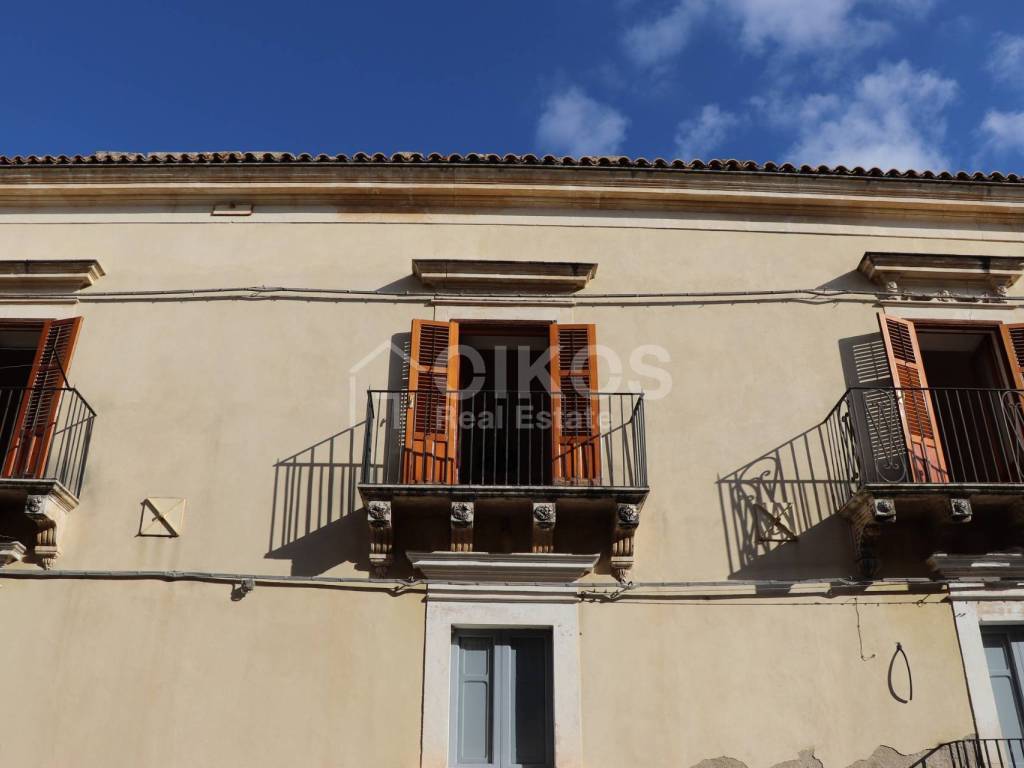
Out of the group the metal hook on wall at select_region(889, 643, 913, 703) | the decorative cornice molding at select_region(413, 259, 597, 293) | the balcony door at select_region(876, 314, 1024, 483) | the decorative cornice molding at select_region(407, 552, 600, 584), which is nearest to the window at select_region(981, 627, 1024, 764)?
the metal hook on wall at select_region(889, 643, 913, 703)

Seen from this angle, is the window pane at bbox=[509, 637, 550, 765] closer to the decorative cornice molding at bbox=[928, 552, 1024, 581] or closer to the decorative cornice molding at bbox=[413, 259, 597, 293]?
the decorative cornice molding at bbox=[928, 552, 1024, 581]

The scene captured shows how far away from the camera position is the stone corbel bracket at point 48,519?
7943 millimetres

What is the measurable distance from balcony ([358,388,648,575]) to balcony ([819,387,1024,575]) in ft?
5.68

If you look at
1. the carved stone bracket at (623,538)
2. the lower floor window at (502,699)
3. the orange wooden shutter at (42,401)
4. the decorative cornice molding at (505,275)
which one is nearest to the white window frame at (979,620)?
the carved stone bracket at (623,538)

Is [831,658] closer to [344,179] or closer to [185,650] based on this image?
[185,650]

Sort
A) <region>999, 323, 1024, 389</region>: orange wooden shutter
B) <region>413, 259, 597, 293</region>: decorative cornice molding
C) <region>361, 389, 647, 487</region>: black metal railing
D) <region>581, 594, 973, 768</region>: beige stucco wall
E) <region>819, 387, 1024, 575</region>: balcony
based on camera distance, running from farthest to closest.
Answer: <region>413, 259, 597, 293</region>: decorative cornice molding < <region>999, 323, 1024, 389</region>: orange wooden shutter < <region>361, 389, 647, 487</region>: black metal railing < <region>819, 387, 1024, 575</region>: balcony < <region>581, 594, 973, 768</region>: beige stucco wall

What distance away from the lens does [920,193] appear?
10328mm

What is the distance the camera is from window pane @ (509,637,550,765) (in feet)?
24.3

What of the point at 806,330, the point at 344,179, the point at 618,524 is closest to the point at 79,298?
the point at 344,179

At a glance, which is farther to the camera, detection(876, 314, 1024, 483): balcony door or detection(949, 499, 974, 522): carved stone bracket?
detection(876, 314, 1024, 483): balcony door

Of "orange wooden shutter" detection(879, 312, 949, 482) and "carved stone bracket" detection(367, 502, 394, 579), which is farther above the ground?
"orange wooden shutter" detection(879, 312, 949, 482)

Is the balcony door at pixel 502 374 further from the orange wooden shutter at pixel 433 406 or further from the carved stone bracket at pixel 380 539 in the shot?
the carved stone bracket at pixel 380 539

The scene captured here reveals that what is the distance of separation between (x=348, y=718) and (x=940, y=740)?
4.30 meters

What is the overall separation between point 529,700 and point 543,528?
1285 millimetres
